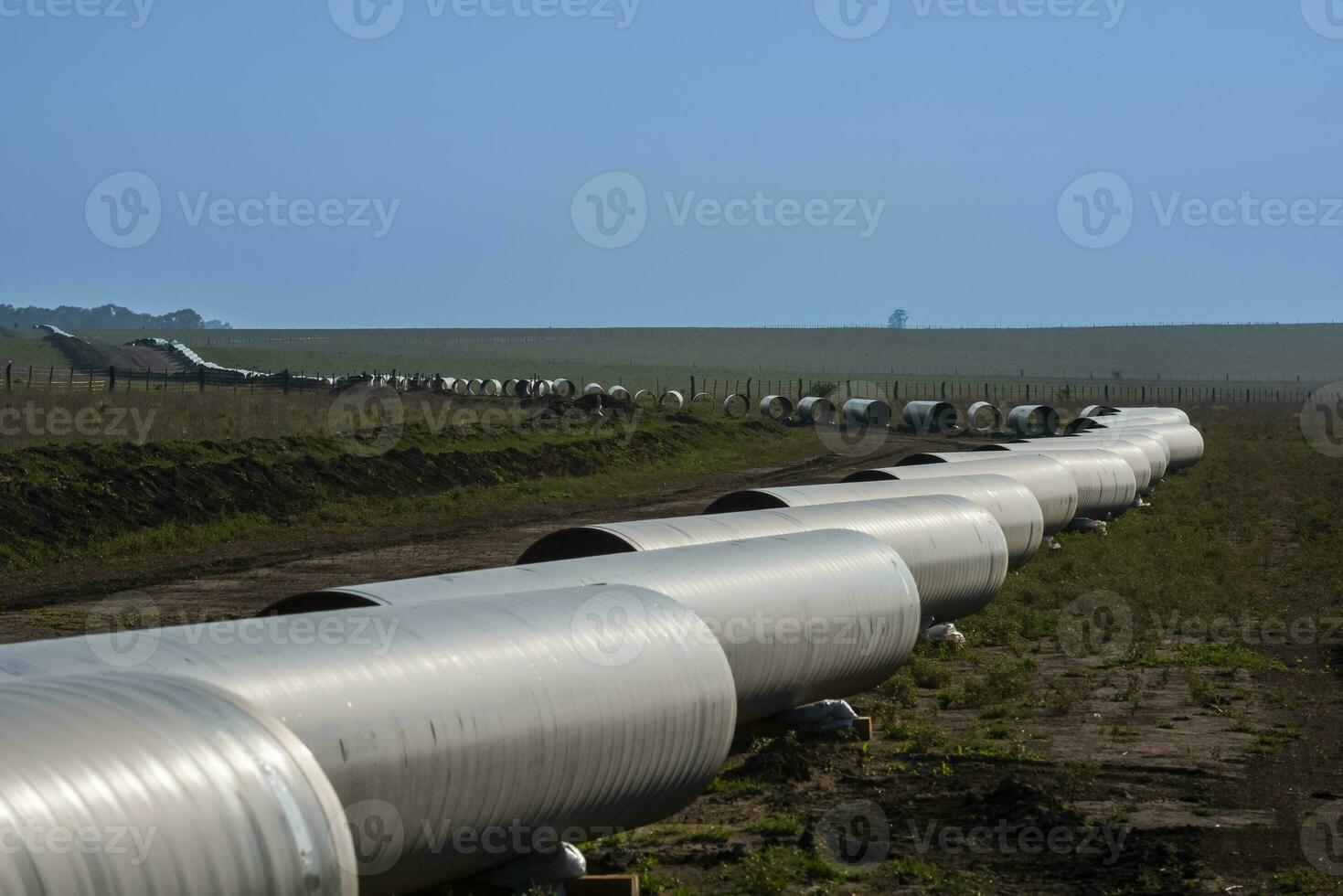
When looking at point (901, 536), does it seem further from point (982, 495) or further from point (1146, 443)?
point (1146, 443)

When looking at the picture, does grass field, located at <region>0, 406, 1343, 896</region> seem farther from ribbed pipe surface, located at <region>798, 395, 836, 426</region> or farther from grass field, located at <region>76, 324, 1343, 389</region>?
grass field, located at <region>76, 324, 1343, 389</region>

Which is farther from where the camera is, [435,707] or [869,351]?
[869,351]

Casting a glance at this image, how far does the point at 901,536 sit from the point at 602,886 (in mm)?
6998

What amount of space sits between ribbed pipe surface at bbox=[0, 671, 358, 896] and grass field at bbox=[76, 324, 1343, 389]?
112634 millimetres

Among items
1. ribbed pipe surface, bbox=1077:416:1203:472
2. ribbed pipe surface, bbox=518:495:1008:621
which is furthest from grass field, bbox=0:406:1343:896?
ribbed pipe surface, bbox=1077:416:1203:472

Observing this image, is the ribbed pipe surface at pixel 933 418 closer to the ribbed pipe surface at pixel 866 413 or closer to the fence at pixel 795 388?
the ribbed pipe surface at pixel 866 413

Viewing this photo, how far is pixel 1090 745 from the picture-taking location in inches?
415

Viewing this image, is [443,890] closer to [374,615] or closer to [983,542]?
[374,615]

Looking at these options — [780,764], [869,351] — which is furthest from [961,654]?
[869,351]

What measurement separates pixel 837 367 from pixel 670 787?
143 metres

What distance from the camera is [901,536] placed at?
43.6 ft

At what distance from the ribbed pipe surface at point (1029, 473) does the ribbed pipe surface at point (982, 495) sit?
165cm

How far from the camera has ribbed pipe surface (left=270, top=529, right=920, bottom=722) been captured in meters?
8.95

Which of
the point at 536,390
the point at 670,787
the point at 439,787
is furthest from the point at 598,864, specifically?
the point at 536,390
